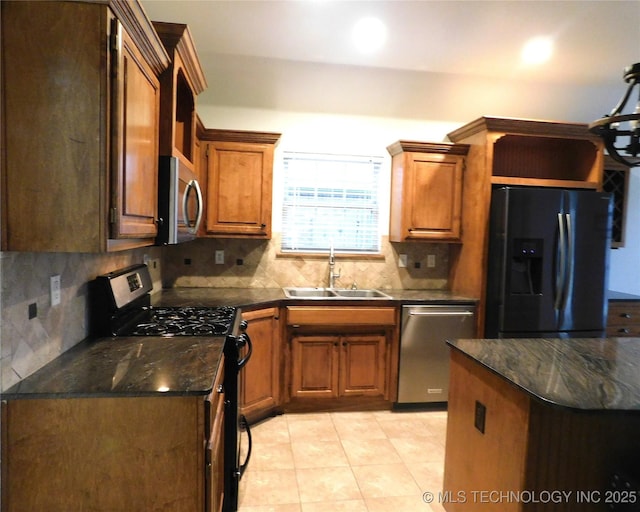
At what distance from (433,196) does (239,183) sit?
5.42 feet

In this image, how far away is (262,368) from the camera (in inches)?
116

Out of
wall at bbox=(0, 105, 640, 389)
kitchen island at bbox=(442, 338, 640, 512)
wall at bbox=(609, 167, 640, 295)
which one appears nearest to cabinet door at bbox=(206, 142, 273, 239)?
wall at bbox=(0, 105, 640, 389)

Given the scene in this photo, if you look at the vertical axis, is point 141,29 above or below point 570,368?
above

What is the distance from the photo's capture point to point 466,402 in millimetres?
1875

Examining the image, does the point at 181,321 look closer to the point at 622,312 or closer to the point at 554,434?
the point at 554,434

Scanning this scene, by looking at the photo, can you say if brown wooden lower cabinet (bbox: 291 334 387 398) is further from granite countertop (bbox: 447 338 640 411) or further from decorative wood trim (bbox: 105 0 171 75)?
decorative wood trim (bbox: 105 0 171 75)

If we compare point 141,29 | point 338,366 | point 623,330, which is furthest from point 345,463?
point 623,330

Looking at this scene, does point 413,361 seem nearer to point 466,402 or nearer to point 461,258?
point 461,258

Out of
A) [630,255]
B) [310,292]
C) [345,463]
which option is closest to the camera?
[345,463]

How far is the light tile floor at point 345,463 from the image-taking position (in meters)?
2.13

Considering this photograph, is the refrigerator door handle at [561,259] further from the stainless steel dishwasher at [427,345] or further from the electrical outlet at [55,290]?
the electrical outlet at [55,290]

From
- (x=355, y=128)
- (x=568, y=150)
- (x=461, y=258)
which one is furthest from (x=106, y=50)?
(x=568, y=150)

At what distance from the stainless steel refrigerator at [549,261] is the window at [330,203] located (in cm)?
111

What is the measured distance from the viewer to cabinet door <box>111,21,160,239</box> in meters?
1.29
